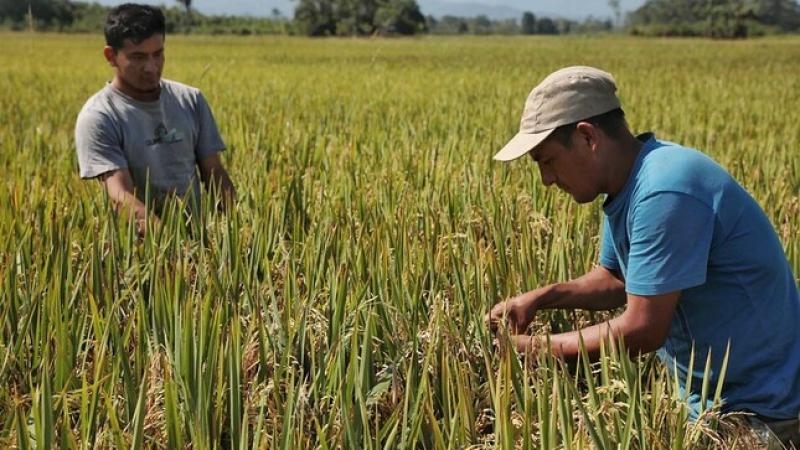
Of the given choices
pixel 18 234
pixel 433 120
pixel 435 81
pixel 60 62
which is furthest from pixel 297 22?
pixel 18 234

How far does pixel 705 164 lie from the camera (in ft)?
5.14

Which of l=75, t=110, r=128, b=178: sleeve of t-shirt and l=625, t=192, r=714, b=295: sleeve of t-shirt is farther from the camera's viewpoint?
l=75, t=110, r=128, b=178: sleeve of t-shirt

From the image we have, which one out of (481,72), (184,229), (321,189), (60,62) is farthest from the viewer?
(60,62)

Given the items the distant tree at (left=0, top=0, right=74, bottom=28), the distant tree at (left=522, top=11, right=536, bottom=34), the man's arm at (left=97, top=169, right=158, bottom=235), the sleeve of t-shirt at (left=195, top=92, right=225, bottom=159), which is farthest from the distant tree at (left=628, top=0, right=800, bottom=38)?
the man's arm at (left=97, top=169, right=158, bottom=235)

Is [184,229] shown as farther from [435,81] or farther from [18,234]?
[435,81]

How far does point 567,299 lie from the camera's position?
185 cm

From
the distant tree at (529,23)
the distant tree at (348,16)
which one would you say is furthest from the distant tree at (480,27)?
the distant tree at (348,16)

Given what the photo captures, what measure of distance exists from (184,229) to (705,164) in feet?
4.91

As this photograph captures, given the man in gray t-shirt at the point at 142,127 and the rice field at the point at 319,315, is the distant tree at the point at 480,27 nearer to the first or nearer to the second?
the man in gray t-shirt at the point at 142,127

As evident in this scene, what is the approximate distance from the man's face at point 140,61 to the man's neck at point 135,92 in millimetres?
21

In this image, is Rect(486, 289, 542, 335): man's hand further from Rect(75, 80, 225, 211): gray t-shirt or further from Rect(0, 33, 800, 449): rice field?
Rect(75, 80, 225, 211): gray t-shirt

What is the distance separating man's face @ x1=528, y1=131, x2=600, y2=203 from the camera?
160cm

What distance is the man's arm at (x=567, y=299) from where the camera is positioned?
70.6 inches

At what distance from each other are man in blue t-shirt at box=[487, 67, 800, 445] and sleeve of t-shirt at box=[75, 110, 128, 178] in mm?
1685
